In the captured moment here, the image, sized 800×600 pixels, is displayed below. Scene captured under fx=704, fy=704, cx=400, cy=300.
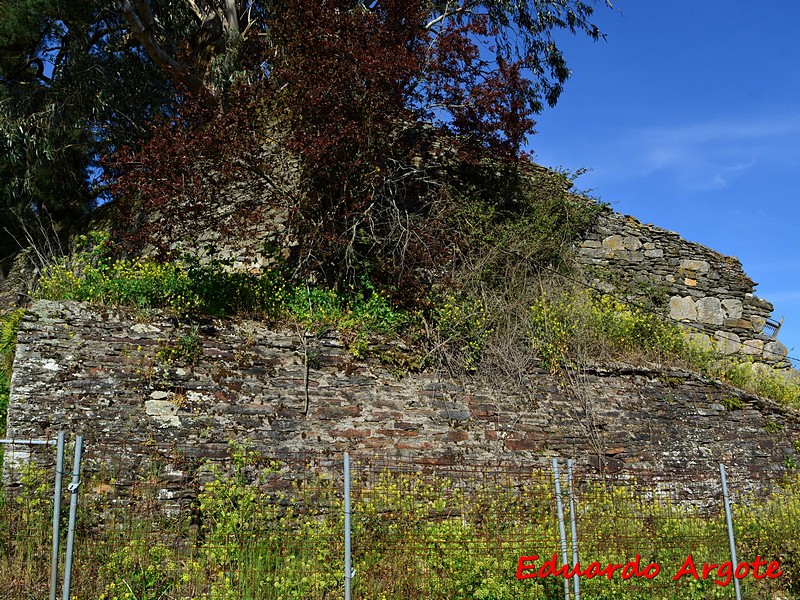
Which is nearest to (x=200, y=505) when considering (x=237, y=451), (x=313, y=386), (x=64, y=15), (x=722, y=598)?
(x=237, y=451)

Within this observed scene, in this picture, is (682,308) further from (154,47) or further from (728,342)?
(154,47)

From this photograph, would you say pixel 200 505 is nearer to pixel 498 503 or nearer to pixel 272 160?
pixel 498 503

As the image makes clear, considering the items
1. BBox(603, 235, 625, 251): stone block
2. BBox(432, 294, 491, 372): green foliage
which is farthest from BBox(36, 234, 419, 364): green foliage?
BBox(603, 235, 625, 251): stone block

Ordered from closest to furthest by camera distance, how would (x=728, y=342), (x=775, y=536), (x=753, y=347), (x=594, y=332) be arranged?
1. (x=775, y=536)
2. (x=594, y=332)
3. (x=728, y=342)
4. (x=753, y=347)

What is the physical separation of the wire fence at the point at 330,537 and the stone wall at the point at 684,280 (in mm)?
6018

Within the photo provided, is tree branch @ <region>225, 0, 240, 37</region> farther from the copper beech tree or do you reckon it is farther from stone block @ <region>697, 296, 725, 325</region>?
stone block @ <region>697, 296, 725, 325</region>

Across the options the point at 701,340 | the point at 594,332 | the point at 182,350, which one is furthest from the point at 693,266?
the point at 182,350

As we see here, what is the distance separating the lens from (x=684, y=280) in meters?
13.8

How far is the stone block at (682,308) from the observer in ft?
44.3

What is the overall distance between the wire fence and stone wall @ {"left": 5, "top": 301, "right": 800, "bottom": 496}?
1.12 ft

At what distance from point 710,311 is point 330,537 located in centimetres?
1024

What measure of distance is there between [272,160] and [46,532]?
21.0 feet

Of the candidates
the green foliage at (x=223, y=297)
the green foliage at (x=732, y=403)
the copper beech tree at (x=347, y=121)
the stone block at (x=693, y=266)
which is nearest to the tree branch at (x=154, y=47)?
the copper beech tree at (x=347, y=121)

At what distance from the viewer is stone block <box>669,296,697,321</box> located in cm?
1350
